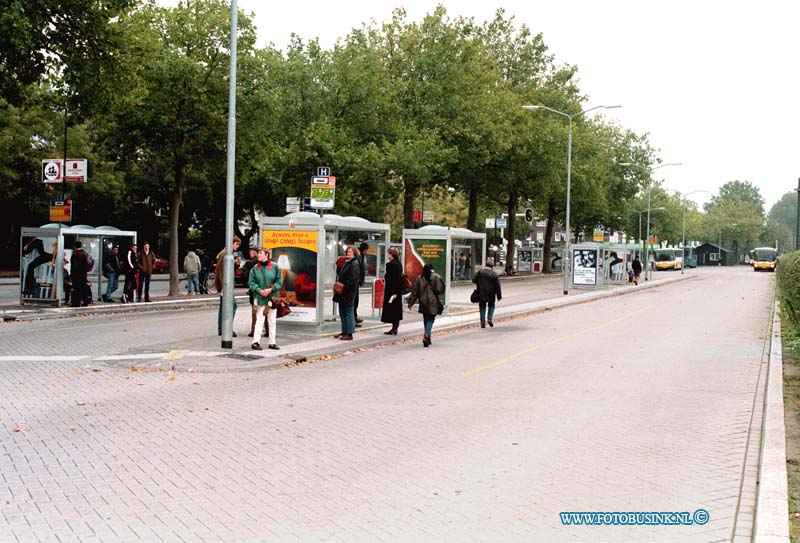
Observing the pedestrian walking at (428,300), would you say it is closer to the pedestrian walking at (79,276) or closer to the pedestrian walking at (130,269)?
the pedestrian walking at (79,276)

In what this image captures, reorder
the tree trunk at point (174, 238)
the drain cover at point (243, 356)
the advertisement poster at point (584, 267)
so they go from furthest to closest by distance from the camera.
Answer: the advertisement poster at point (584, 267) → the tree trunk at point (174, 238) → the drain cover at point (243, 356)

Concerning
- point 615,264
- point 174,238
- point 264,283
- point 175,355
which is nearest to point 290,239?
point 264,283

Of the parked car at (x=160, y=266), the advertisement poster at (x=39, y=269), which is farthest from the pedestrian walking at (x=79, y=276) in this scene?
the parked car at (x=160, y=266)

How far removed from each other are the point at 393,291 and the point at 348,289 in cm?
170

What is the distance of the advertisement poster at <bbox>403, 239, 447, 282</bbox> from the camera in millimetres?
23391

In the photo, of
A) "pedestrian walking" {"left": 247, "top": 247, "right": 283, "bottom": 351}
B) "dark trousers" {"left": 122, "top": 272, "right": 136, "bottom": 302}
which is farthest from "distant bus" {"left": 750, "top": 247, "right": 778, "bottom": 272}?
"pedestrian walking" {"left": 247, "top": 247, "right": 283, "bottom": 351}

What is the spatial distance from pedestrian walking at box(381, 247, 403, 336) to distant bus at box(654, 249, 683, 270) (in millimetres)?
88516

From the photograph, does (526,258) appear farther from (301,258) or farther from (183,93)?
(301,258)

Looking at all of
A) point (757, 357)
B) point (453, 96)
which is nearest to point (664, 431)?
point (757, 357)

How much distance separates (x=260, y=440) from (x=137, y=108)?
21563 mm

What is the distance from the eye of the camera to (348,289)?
16562mm

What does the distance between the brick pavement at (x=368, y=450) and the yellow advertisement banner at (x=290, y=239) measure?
392cm

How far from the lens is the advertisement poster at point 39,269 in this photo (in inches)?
936

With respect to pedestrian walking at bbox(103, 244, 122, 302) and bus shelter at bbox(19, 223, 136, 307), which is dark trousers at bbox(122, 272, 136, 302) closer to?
pedestrian walking at bbox(103, 244, 122, 302)
